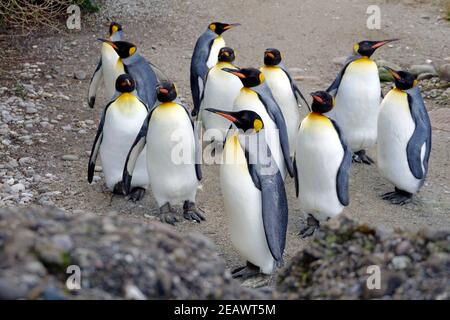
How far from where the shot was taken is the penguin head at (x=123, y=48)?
715 centimetres

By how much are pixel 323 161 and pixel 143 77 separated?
2215 millimetres

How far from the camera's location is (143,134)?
5.96 metres

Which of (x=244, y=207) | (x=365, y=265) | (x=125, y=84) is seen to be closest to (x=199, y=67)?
(x=125, y=84)

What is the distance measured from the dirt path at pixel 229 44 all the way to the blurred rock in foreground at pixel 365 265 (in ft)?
7.87

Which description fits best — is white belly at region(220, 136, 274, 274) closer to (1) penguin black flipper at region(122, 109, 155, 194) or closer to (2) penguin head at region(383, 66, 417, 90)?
(1) penguin black flipper at region(122, 109, 155, 194)

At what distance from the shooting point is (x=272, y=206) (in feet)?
16.3

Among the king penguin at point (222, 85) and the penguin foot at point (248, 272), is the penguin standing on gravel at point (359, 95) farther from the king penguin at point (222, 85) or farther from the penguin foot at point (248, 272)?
the penguin foot at point (248, 272)

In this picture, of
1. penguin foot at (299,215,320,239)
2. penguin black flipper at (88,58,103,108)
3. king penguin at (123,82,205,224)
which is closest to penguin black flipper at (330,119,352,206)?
penguin foot at (299,215,320,239)

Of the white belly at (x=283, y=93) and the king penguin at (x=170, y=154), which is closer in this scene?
the king penguin at (x=170, y=154)

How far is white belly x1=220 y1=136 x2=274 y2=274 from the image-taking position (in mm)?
5004

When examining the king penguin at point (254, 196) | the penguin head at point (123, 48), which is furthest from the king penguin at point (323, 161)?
the penguin head at point (123, 48)

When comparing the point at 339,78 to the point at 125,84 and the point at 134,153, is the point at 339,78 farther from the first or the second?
the point at 134,153

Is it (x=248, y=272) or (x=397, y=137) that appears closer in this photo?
(x=248, y=272)

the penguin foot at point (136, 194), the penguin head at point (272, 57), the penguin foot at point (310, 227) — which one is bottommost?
the penguin foot at point (310, 227)
